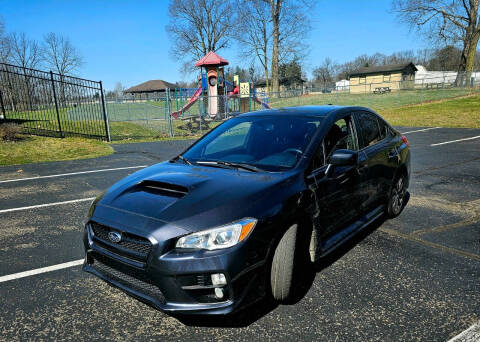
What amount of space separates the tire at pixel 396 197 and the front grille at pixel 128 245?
3321 mm

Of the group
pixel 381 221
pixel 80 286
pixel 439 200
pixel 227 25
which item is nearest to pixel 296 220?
pixel 80 286

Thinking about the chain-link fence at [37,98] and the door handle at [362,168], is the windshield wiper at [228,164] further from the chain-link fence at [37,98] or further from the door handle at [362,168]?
the chain-link fence at [37,98]

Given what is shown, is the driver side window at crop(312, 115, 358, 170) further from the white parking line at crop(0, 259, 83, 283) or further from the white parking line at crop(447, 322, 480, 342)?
the white parking line at crop(0, 259, 83, 283)

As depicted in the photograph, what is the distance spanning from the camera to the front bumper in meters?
2.11

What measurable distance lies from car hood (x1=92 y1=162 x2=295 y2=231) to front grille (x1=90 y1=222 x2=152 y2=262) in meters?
0.15

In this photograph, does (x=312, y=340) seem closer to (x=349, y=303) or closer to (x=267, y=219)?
(x=349, y=303)

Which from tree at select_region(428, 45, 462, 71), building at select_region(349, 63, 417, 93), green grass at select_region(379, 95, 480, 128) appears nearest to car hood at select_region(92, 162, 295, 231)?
green grass at select_region(379, 95, 480, 128)

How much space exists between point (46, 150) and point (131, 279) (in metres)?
10.6

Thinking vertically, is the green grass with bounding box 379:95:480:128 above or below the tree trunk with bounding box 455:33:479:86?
below

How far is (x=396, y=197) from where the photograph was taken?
14.9ft

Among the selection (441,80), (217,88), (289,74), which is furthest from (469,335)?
(289,74)

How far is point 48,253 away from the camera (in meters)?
3.66

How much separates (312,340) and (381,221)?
8.76ft

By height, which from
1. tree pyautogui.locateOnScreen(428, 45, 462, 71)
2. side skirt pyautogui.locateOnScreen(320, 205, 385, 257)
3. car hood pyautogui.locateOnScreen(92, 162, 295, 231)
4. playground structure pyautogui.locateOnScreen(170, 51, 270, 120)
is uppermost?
tree pyautogui.locateOnScreen(428, 45, 462, 71)
